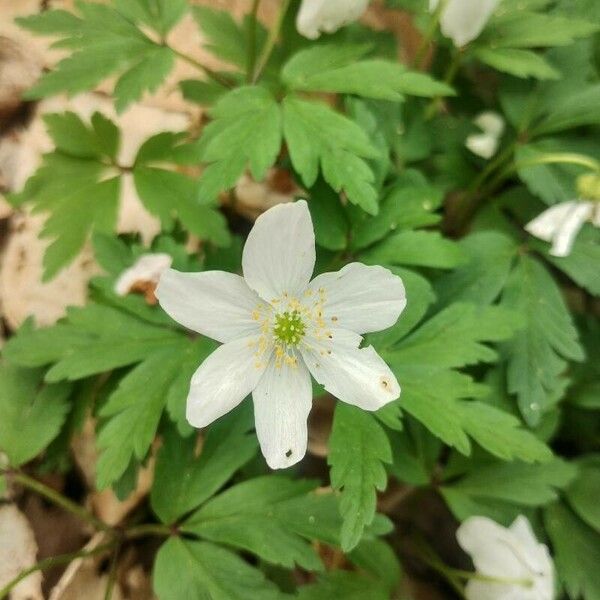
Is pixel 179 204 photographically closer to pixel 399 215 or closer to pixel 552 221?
pixel 399 215

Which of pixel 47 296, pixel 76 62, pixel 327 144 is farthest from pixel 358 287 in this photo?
pixel 47 296

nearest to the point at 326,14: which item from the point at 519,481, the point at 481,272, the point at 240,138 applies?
the point at 240,138

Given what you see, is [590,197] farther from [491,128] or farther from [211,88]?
[211,88]

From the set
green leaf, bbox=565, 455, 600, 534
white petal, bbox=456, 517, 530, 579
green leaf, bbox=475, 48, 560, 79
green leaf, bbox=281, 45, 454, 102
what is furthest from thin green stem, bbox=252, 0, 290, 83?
green leaf, bbox=565, 455, 600, 534

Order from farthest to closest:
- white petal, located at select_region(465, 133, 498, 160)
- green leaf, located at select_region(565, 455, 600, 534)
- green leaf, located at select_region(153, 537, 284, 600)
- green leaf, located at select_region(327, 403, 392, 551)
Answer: white petal, located at select_region(465, 133, 498, 160) < green leaf, located at select_region(565, 455, 600, 534) < green leaf, located at select_region(153, 537, 284, 600) < green leaf, located at select_region(327, 403, 392, 551)

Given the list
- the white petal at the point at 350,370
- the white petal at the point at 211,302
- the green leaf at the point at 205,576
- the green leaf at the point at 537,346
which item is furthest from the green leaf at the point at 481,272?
the green leaf at the point at 205,576

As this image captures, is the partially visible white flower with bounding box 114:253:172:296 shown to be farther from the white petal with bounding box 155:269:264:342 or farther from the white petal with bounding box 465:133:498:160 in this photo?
the white petal with bounding box 465:133:498:160
